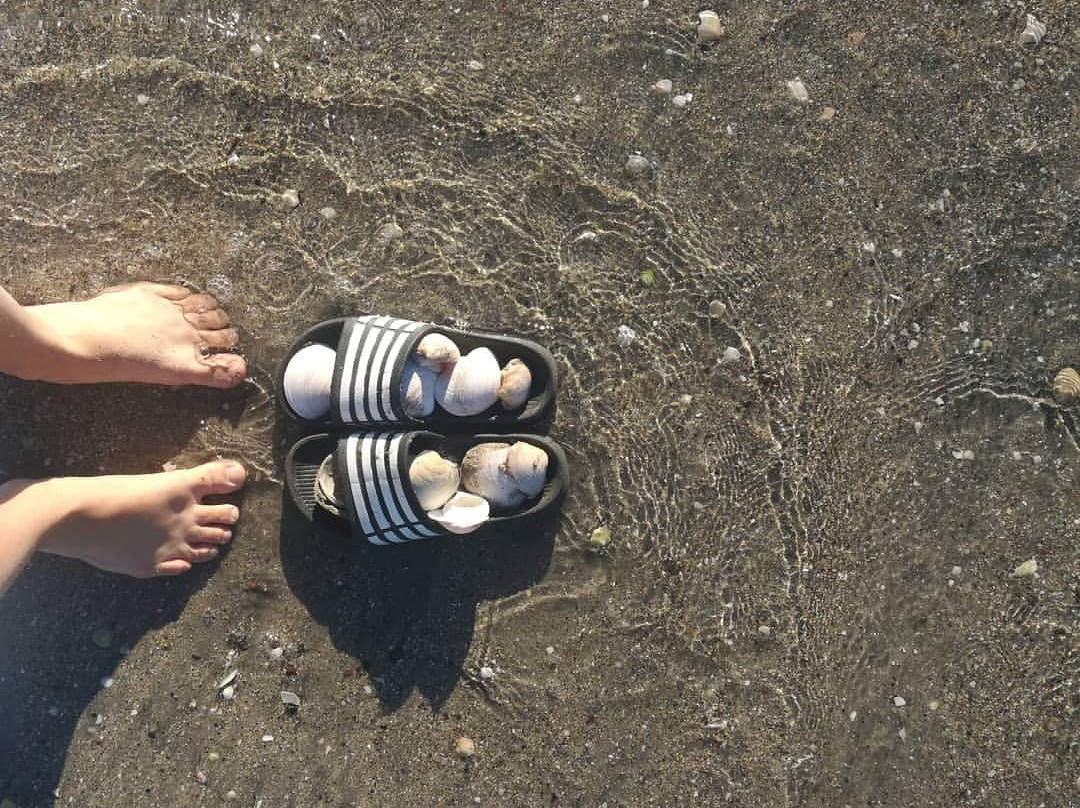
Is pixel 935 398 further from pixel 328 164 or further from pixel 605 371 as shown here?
pixel 328 164

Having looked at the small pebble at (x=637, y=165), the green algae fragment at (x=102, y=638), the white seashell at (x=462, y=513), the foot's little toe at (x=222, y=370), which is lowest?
the green algae fragment at (x=102, y=638)

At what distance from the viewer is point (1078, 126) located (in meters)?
2.51

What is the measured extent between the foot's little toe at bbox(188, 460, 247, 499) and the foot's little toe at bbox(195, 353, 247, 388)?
268 millimetres

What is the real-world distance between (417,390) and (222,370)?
668 mm

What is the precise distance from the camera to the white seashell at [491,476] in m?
2.43

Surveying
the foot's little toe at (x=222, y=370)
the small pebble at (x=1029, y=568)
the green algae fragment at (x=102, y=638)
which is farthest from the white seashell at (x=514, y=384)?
the small pebble at (x=1029, y=568)

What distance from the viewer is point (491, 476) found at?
243 centimetres

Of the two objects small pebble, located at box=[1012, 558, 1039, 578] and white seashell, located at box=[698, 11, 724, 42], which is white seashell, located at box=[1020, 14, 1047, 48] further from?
small pebble, located at box=[1012, 558, 1039, 578]

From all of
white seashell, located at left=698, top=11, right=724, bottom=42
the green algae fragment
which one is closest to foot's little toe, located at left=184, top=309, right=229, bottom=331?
the green algae fragment

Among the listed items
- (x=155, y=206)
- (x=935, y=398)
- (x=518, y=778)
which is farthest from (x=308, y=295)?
(x=935, y=398)

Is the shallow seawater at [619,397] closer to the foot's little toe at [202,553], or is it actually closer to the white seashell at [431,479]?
the foot's little toe at [202,553]

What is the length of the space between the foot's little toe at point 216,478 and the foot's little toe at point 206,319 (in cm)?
45

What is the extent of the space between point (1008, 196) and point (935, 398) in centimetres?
70

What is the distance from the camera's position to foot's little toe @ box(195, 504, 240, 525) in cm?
251
